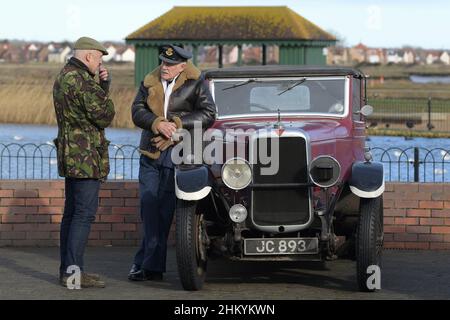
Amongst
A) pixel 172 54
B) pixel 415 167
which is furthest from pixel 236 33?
pixel 172 54

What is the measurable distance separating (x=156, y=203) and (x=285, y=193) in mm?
1206

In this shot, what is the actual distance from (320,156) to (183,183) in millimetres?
1104

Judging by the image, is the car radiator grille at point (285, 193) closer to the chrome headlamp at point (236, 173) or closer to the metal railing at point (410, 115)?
the chrome headlamp at point (236, 173)

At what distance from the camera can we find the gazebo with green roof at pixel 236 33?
45469 millimetres

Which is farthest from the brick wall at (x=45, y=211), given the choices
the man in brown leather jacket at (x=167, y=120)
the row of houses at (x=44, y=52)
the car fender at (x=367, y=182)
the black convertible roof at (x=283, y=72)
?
the row of houses at (x=44, y=52)

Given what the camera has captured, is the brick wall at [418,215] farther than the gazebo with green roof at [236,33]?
No

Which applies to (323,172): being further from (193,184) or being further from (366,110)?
(366,110)

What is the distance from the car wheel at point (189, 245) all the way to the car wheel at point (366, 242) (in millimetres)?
1254

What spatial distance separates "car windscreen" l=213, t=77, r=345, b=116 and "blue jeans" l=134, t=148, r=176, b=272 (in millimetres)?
986

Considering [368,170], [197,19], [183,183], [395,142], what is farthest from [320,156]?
[197,19]

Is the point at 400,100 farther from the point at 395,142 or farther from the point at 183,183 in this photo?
the point at 183,183

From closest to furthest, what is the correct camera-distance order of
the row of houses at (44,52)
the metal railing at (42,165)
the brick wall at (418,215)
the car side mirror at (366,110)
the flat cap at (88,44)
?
the flat cap at (88,44) → the car side mirror at (366,110) → the brick wall at (418,215) → the metal railing at (42,165) → the row of houses at (44,52)

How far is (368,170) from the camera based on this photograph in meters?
10.2

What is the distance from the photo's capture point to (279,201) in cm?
1020
